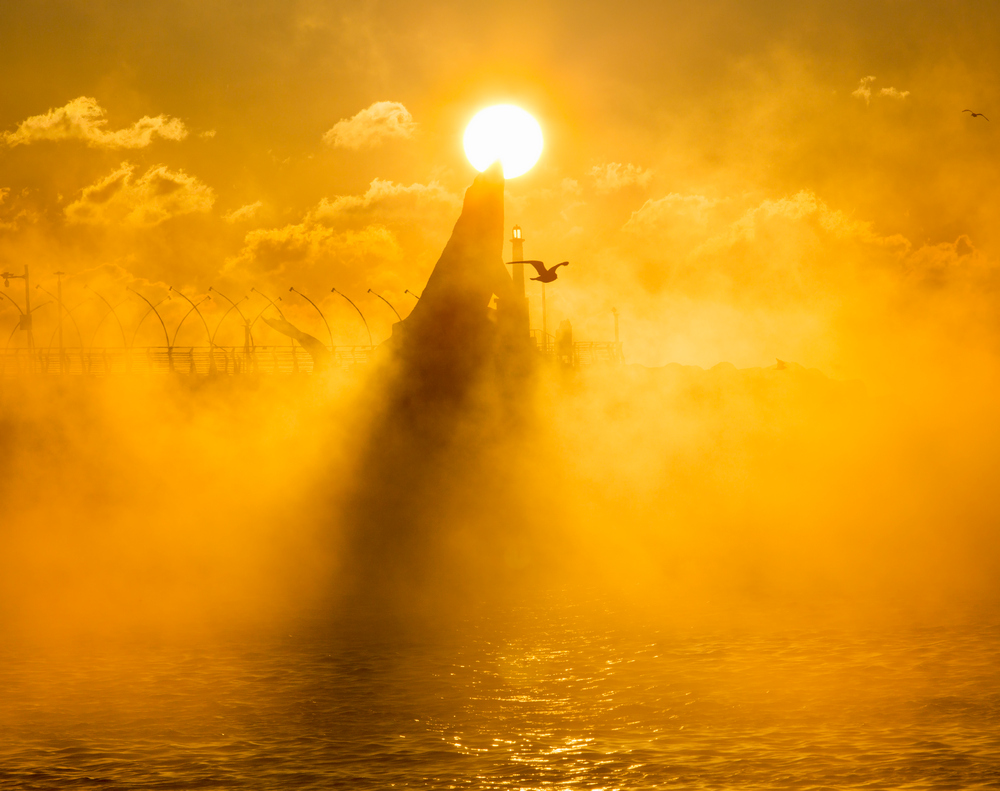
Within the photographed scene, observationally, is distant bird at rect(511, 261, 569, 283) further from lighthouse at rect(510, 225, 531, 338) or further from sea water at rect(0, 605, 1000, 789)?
sea water at rect(0, 605, 1000, 789)

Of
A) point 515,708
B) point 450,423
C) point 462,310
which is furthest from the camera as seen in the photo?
point 450,423

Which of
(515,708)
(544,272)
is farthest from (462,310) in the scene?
(515,708)

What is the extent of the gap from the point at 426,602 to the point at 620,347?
67.8 ft

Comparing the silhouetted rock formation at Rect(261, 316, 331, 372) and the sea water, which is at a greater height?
the silhouetted rock formation at Rect(261, 316, 331, 372)

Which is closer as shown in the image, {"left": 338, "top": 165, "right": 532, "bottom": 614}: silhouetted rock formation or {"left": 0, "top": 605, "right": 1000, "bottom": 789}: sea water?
{"left": 0, "top": 605, "right": 1000, "bottom": 789}: sea water

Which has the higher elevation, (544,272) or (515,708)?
(544,272)

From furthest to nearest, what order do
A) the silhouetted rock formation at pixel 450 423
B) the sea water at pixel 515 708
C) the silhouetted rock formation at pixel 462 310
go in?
the silhouetted rock formation at pixel 450 423
the silhouetted rock formation at pixel 462 310
the sea water at pixel 515 708

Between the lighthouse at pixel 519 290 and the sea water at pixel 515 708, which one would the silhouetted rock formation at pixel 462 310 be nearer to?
the lighthouse at pixel 519 290

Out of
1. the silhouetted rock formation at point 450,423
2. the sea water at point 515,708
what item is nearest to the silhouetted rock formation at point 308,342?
the silhouetted rock formation at point 450,423

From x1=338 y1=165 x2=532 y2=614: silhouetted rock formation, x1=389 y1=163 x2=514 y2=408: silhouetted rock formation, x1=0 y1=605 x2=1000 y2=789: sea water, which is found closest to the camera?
x1=0 y1=605 x2=1000 y2=789: sea water

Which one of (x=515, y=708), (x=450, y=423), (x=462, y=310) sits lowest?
(x=515, y=708)

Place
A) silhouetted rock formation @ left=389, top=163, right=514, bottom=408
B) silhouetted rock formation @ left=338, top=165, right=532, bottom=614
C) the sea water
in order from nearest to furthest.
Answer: the sea water → silhouetted rock formation @ left=389, top=163, right=514, bottom=408 → silhouetted rock formation @ left=338, top=165, right=532, bottom=614

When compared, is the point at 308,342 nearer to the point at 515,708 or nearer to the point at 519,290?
the point at 519,290

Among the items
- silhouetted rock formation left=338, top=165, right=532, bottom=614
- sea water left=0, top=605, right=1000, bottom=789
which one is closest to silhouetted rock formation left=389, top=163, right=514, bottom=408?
silhouetted rock formation left=338, top=165, right=532, bottom=614
